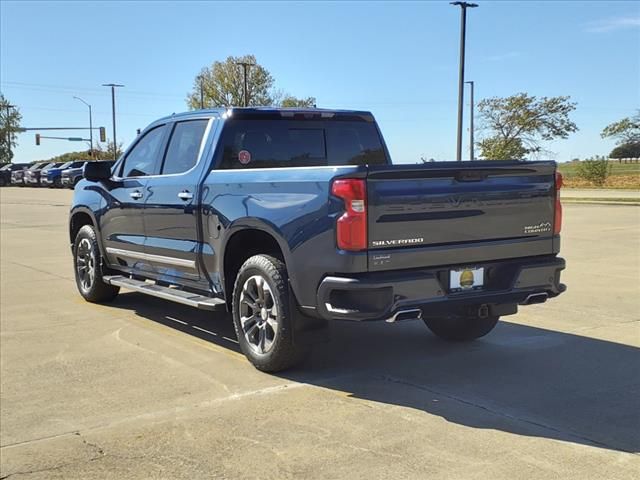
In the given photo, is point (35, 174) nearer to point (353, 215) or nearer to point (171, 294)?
point (171, 294)

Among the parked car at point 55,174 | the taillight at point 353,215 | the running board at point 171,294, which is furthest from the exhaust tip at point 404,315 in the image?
the parked car at point 55,174

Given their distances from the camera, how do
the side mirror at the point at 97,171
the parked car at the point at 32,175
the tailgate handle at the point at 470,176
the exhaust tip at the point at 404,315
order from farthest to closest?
the parked car at the point at 32,175, the side mirror at the point at 97,171, the tailgate handle at the point at 470,176, the exhaust tip at the point at 404,315

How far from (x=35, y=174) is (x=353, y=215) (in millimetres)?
51829

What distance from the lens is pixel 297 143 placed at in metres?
6.27

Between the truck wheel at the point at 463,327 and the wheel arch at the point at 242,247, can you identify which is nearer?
the wheel arch at the point at 242,247

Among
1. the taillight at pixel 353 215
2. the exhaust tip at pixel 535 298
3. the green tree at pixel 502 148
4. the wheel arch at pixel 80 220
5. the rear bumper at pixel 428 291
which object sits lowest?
the exhaust tip at pixel 535 298

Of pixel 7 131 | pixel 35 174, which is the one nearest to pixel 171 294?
pixel 35 174

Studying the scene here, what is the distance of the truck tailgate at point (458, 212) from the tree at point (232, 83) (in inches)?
2431

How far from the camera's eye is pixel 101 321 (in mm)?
7055

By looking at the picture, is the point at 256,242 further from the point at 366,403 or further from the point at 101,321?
the point at 101,321

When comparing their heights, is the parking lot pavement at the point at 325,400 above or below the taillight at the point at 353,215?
below

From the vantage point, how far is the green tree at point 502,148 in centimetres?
4725

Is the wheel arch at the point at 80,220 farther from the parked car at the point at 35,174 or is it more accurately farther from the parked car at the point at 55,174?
the parked car at the point at 35,174

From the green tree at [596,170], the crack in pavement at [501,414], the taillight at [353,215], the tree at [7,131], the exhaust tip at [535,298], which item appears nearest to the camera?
the crack in pavement at [501,414]
